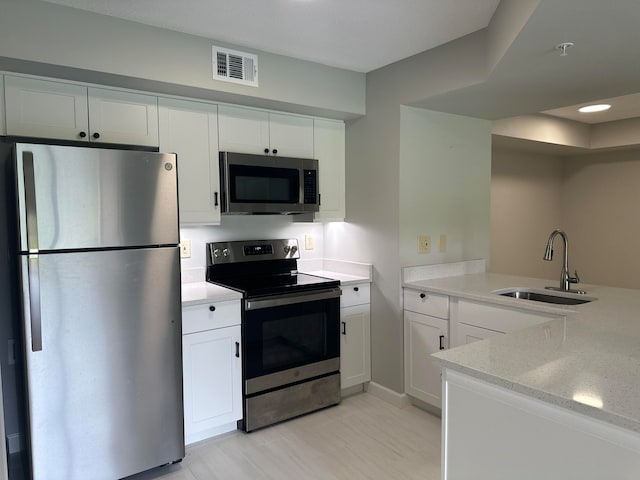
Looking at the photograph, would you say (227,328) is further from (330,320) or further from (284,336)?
(330,320)

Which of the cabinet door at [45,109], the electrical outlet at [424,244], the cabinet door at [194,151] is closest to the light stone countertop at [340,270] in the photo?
the electrical outlet at [424,244]

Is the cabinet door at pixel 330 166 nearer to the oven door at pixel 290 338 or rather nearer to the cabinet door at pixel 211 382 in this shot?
the oven door at pixel 290 338

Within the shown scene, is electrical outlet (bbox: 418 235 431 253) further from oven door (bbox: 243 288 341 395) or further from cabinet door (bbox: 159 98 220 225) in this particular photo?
cabinet door (bbox: 159 98 220 225)

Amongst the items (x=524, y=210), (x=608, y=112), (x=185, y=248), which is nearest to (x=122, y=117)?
(x=185, y=248)

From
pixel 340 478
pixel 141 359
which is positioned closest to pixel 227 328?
→ pixel 141 359

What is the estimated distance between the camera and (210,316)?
2545mm

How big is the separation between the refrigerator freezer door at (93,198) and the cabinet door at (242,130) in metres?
0.68

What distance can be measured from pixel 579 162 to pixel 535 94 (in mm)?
3520

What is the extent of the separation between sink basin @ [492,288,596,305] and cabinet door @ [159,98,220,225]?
1.85 m

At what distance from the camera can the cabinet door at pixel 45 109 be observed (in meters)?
2.17

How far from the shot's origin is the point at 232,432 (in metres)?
2.71

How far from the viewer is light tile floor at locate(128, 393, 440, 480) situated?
90.6 inches

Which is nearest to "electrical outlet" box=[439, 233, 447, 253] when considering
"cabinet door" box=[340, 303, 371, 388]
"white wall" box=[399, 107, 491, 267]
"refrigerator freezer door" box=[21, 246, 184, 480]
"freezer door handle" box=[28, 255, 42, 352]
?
"white wall" box=[399, 107, 491, 267]

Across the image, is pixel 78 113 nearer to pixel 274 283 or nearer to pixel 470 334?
pixel 274 283
